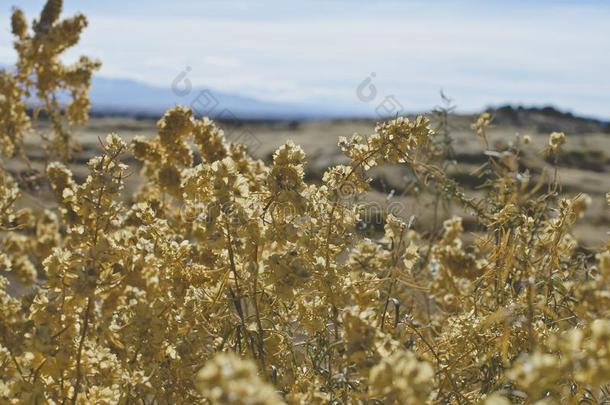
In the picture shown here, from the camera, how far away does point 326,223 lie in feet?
7.75

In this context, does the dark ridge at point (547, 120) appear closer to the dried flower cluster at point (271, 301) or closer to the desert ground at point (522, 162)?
the desert ground at point (522, 162)

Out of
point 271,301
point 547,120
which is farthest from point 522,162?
point 271,301

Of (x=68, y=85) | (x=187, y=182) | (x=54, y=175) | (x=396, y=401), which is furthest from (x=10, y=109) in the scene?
(x=396, y=401)

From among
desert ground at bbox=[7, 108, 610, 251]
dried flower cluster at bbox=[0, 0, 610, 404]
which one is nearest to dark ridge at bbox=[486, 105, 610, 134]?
desert ground at bbox=[7, 108, 610, 251]

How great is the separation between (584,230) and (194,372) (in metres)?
12.0

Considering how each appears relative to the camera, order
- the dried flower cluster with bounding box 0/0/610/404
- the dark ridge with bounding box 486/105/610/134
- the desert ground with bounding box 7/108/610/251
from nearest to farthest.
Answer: the dried flower cluster with bounding box 0/0/610/404
the desert ground with bounding box 7/108/610/251
the dark ridge with bounding box 486/105/610/134

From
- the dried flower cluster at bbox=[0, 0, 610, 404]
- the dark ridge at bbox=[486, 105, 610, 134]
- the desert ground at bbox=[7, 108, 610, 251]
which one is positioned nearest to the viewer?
the dried flower cluster at bbox=[0, 0, 610, 404]

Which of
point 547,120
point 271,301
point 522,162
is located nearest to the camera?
point 271,301

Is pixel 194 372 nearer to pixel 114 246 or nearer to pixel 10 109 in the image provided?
pixel 114 246

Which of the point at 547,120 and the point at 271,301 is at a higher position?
the point at 547,120

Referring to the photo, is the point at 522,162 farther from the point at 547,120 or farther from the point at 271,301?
the point at 271,301

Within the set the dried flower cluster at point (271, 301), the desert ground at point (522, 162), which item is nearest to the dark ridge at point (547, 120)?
the desert ground at point (522, 162)

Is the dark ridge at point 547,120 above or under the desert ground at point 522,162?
above

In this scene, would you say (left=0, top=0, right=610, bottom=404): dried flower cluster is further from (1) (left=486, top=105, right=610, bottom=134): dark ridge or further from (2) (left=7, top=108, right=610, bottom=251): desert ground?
(1) (left=486, top=105, right=610, bottom=134): dark ridge
